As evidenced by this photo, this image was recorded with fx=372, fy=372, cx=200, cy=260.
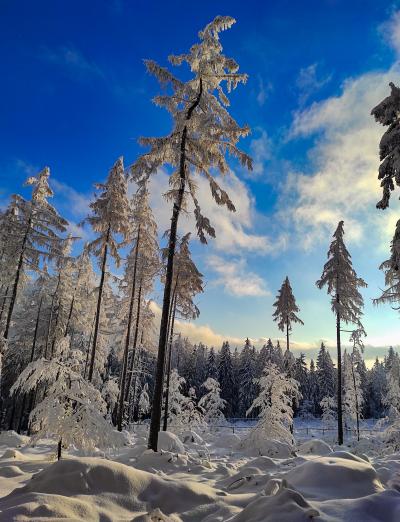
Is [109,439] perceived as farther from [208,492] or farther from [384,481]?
[384,481]

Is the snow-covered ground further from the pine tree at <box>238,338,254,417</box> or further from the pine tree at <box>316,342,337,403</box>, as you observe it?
the pine tree at <box>316,342,337,403</box>

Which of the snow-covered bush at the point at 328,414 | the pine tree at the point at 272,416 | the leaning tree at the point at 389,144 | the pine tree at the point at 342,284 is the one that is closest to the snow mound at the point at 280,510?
the leaning tree at the point at 389,144

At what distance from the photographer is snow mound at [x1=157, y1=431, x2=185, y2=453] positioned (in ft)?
47.0

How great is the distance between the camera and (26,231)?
65.6 ft

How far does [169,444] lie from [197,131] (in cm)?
1194

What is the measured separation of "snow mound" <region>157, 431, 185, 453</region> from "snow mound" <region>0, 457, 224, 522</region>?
318 inches

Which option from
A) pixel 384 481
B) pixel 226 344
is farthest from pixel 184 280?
pixel 226 344

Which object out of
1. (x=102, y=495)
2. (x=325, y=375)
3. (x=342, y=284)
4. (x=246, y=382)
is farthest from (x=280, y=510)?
(x=325, y=375)

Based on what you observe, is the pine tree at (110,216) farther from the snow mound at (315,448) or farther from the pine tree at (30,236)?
the snow mound at (315,448)

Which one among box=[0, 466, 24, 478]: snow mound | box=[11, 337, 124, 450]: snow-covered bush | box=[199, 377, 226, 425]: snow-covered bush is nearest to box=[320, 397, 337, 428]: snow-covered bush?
box=[199, 377, 226, 425]: snow-covered bush

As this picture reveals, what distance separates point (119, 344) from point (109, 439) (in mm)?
23180

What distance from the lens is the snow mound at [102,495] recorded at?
205 inches

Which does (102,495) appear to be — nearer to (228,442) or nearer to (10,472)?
(10,472)

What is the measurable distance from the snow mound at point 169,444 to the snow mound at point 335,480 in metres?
7.46
